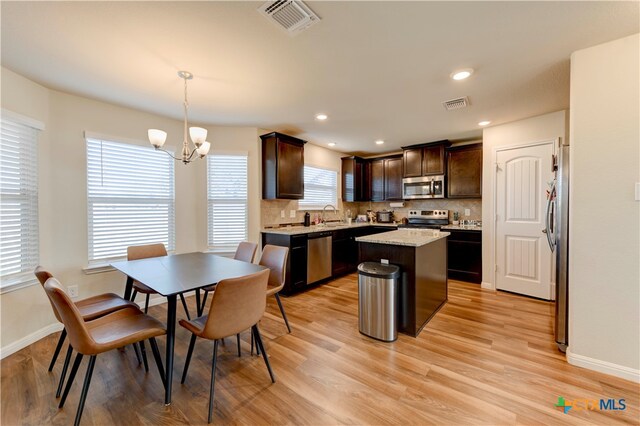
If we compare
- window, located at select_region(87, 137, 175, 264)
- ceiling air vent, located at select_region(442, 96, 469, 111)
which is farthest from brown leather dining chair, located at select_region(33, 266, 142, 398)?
ceiling air vent, located at select_region(442, 96, 469, 111)

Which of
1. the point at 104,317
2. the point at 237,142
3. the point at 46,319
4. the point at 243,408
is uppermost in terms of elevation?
the point at 237,142

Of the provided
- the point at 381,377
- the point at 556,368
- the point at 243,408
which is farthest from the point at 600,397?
the point at 243,408

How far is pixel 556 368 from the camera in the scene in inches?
79.4

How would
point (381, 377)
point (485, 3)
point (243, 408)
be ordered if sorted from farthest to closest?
1. point (381, 377)
2. point (243, 408)
3. point (485, 3)

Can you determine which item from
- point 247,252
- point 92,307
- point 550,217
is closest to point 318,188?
point 247,252

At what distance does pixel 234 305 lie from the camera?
1671mm

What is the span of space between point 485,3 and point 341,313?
300cm

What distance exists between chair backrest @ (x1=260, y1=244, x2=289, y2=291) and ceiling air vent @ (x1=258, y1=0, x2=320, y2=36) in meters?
1.91

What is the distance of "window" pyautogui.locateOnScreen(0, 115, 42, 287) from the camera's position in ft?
7.54

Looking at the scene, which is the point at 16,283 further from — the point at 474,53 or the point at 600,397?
the point at 600,397

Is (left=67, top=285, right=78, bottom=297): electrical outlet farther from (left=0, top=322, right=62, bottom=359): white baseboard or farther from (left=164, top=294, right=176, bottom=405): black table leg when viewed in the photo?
(left=164, top=294, right=176, bottom=405): black table leg

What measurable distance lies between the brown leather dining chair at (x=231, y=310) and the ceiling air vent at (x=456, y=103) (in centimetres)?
277

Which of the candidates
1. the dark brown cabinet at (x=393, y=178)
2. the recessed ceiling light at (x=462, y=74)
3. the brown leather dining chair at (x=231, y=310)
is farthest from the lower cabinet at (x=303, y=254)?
the recessed ceiling light at (x=462, y=74)

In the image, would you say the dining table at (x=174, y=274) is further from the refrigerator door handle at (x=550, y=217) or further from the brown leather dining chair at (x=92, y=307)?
the refrigerator door handle at (x=550, y=217)
